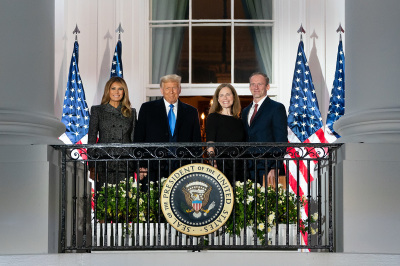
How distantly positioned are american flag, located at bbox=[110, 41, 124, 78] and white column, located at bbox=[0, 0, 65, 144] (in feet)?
18.1

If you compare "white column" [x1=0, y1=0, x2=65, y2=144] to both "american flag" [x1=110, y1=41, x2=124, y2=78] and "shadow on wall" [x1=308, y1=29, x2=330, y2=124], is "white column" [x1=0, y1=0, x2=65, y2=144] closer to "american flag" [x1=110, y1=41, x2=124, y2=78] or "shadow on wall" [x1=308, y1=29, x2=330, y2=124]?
"american flag" [x1=110, y1=41, x2=124, y2=78]

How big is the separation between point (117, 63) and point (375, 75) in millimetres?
6875

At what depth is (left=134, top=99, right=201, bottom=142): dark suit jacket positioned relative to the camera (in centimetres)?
1073

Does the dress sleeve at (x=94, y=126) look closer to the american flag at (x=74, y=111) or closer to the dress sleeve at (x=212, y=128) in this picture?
the dress sleeve at (x=212, y=128)

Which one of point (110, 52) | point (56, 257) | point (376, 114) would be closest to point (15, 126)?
point (56, 257)

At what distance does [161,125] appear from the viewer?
10781 mm

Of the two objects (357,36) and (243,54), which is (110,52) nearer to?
(243,54)

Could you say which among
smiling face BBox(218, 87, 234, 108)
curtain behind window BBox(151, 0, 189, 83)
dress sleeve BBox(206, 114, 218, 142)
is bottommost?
dress sleeve BBox(206, 114, 218, 142)

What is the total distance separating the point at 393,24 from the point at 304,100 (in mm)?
5777

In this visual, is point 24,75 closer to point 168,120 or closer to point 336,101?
point 168,120

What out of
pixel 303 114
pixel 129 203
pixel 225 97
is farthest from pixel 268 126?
pixel 303 114

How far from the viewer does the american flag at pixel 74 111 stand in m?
15.1

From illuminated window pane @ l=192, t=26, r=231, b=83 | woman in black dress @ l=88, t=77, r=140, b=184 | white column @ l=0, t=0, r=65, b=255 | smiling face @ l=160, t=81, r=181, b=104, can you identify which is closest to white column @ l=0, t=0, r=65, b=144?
white column @ l=0, t=0, r=65, b=255

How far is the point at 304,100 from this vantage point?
15.0m
